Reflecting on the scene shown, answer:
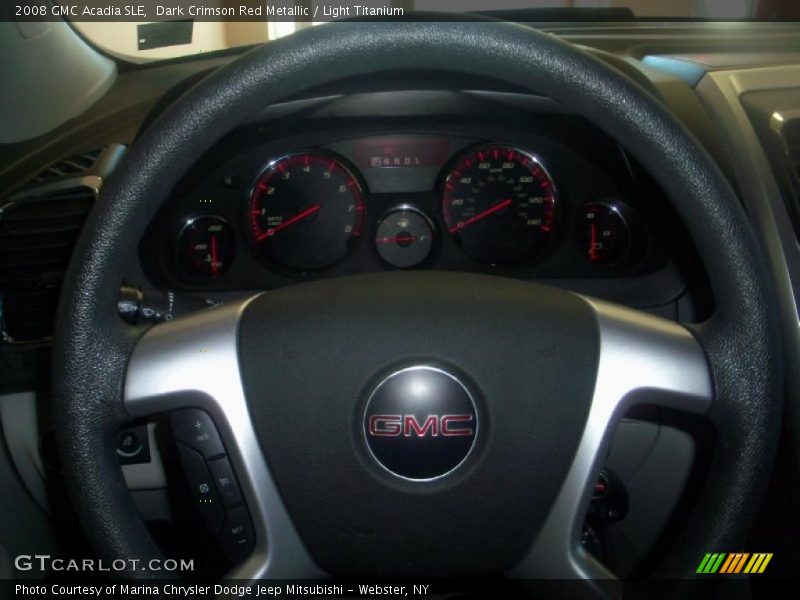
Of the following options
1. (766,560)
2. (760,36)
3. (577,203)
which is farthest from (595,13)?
(766,560)

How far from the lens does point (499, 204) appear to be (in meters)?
1.54

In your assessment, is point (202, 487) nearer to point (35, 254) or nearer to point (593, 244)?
point (35, 254)

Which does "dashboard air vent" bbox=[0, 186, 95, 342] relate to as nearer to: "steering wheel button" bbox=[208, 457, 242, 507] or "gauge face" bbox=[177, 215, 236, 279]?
"gauge face" bbox=[177, 215, 236, 279]

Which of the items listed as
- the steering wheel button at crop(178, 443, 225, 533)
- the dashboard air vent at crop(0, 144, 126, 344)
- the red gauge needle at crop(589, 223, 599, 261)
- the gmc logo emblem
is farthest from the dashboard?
the gmc logo emblem

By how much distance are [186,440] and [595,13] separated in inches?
58.8

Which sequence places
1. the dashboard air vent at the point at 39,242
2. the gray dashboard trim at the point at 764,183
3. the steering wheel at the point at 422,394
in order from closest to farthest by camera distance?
the steering wheel at the point at 422,394 < the gray dashboard trim at the point at 764,183 < the dashboard air vent at the point at 39,242

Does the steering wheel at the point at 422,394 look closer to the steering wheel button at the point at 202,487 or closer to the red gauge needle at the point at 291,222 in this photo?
the steering wheel button at the point at 202,487

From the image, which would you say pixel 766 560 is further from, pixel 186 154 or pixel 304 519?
pixel 186 154

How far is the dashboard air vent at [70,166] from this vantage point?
4.73 ft

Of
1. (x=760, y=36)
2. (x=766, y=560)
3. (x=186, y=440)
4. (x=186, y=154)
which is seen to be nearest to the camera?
(x=186, y=154)

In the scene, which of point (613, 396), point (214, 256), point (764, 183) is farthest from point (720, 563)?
point (214, 256)

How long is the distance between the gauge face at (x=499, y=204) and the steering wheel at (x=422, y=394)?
2.24 feet

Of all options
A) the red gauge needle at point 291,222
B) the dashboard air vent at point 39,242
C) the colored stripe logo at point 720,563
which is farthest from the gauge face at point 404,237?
the colored stripe logo at point 720,563

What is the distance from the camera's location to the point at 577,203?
1.54m
